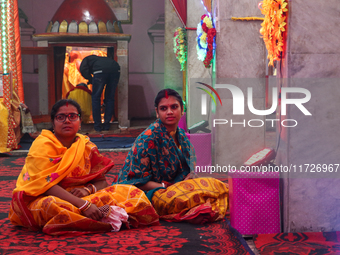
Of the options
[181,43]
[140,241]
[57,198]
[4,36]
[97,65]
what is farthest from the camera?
[97,65]

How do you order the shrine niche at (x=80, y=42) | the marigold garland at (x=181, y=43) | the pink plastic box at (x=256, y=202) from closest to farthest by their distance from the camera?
1. the pink plastic box at (x=256, y=202)
2. the marigold garland at (x=181, y=43)
3. the shrine niche at (x=80, y=42)

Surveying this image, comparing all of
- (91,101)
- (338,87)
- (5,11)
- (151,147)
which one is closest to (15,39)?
(5,11)

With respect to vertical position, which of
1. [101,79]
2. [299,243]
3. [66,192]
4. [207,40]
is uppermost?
[207,40]

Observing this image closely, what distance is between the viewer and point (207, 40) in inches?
170

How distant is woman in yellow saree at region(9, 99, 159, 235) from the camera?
225cm

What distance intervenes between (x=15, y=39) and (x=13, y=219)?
473 cm

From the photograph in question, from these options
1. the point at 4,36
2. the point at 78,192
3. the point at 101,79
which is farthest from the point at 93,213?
the point at 101,79

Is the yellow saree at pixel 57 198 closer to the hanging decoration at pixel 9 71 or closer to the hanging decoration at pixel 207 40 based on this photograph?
the hanging decoration at pixel 207 40

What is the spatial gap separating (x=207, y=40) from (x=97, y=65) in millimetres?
3973

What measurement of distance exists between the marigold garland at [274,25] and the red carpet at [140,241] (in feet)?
3.61

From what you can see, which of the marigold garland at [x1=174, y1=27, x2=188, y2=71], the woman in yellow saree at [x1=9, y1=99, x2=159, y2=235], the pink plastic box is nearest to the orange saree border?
the woman in yellow saree at [x1=9, y1=99, x2=159, y2=235]

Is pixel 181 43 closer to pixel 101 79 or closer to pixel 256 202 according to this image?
pixel 101 79

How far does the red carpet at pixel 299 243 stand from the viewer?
2.05m

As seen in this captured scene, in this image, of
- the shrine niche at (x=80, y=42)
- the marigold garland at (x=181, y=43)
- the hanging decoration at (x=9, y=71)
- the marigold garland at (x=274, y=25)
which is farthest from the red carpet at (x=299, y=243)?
the shrine niche at (x=80, y=42)
